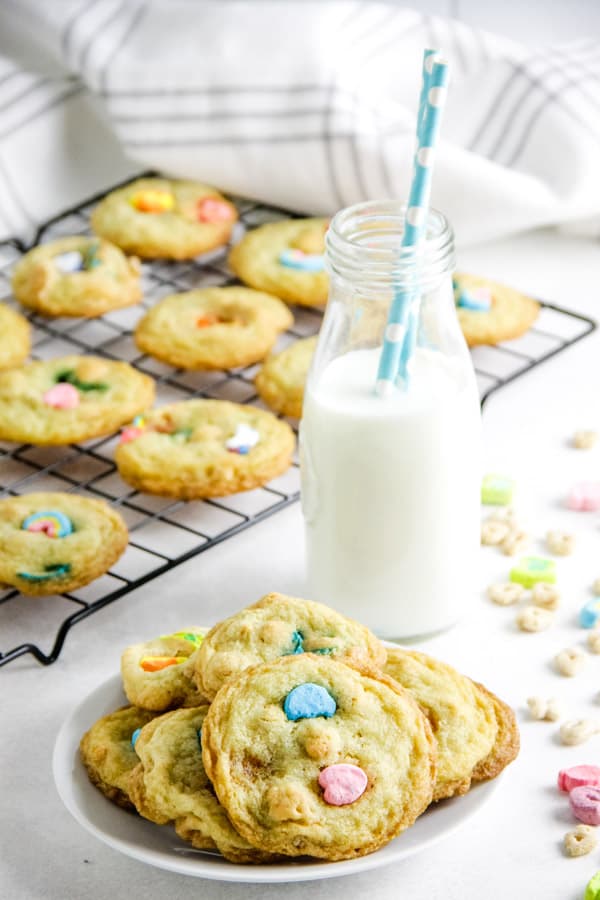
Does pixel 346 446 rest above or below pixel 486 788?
above

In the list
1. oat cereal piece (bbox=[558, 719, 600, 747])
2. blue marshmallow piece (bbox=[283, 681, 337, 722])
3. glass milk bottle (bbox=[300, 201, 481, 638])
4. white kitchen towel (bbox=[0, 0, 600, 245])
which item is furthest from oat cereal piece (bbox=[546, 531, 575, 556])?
white kitchen towel (bbox=[0, 0, 600, 245])

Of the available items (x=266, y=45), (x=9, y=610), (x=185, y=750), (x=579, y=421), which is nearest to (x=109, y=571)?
(x=9, y=610)

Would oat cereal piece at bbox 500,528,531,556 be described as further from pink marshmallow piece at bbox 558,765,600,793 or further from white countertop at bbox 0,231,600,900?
pink marshmallow piece at bbox 558,765,600,793

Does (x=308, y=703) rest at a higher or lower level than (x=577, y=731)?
higher

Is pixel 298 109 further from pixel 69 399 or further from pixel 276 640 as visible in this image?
pixel 276 640

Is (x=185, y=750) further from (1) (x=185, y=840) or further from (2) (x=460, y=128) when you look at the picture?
(2) (x=460, y=128)

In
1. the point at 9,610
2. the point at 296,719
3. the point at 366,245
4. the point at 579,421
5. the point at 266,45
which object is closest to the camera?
the point at 296,719

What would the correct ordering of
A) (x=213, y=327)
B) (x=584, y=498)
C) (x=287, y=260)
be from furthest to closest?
(x=287, y=260) → (x=213, y=327) → (x=584, y=498)

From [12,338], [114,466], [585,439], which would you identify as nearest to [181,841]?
[114,466]
